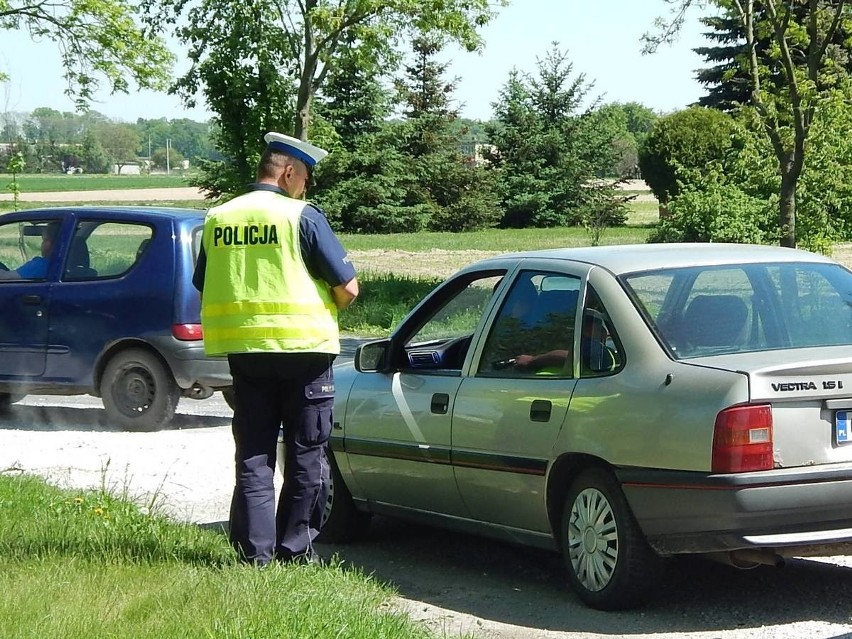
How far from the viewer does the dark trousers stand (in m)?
5.91

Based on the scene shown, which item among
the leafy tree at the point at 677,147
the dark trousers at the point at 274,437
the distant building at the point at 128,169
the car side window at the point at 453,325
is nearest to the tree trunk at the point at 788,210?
the car side window at the point at 453,325

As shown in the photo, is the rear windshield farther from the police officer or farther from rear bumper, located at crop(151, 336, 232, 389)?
rear bumper, located at crop(151, 336, 232, 389)

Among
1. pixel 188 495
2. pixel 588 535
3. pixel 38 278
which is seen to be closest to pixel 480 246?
pixel 38 278

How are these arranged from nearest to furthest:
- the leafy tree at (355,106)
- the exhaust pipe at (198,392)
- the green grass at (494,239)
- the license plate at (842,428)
Answer: the license plate at (842,428)
the exhaust pipe at (198,392)
the green grass at (494,239)
the leafy tree at (355,106)

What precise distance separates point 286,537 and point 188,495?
2.63 metres

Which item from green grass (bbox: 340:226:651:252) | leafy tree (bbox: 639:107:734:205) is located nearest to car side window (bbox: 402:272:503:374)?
green grass (bbox: 340:226:651:252)

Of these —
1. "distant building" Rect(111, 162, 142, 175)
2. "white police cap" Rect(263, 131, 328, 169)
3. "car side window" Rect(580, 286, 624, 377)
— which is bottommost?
"car side window" Rect(580, 286, 624, 377)

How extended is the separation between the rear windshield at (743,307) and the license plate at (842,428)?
18.1 inches

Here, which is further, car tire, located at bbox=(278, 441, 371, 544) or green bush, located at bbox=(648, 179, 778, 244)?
green bush, located at bbox=(648, 179, 778, 244)

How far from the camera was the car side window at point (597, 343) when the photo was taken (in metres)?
5.89

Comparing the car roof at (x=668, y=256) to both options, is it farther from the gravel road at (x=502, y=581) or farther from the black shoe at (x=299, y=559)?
the black shoe at (x=299, y=559)

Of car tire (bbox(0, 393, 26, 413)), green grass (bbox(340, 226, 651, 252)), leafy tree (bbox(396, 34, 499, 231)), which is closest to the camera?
car tire (bbox(0, 393, 26, 413))

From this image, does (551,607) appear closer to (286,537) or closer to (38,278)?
(286,537)

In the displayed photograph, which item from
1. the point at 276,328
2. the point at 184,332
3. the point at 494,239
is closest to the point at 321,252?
the point at 276,328
